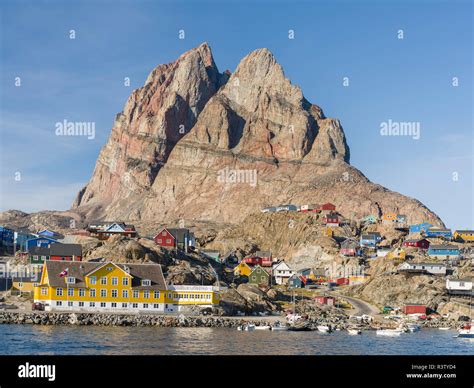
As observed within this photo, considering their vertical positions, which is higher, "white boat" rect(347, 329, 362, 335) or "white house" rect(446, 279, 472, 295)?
"white house" rect(446, 279, 472, 295)

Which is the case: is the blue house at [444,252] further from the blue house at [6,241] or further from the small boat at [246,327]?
the blue house at [6,241]

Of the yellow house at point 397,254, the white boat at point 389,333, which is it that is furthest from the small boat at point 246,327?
the yellow house at point 397,254

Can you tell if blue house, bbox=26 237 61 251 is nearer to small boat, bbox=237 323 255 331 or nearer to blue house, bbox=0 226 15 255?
blue house, bbox=0 226 15 255

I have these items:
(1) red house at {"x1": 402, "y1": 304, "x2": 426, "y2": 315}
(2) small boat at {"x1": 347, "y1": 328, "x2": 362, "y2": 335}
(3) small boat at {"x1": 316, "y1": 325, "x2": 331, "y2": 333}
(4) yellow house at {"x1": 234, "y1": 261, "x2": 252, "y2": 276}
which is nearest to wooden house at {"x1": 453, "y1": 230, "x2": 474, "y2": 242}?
(4) yellow house at {"x1": 234, "y1": 261, "x2": 252, "y2": 276}

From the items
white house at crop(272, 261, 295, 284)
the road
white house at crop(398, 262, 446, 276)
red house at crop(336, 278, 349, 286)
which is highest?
white house at crop(398, 262, 446, 276)

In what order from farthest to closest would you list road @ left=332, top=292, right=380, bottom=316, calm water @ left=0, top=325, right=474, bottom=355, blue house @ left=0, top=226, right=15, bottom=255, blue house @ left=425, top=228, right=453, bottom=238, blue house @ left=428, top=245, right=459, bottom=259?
1. blue house @ left=425, top=228, right=453, bottom=238
2. blue house @ left=428, top=245, right=459, bottom=259
3. blue house @ left=0, top=226, right=15, bottom=255
4. road @ left=332, top=292, right=380, bottom=316
5. calm water @ left=0, top=325, right=474, bottom=355
